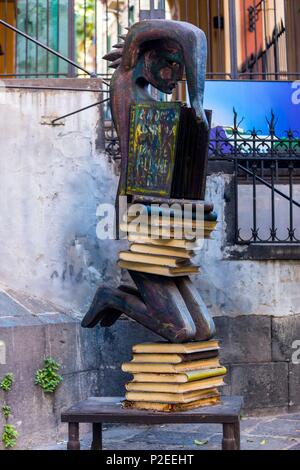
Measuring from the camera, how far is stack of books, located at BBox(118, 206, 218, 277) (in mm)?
5645

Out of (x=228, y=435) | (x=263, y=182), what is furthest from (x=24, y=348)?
(x=263, y=182)

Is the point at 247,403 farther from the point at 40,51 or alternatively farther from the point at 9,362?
the point at 40,51

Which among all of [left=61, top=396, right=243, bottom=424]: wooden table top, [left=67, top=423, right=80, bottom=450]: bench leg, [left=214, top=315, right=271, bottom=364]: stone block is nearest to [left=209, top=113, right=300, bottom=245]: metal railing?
[left=214, top=315, right=271, bottom=364]: stone block

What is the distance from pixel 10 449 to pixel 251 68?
285 inches

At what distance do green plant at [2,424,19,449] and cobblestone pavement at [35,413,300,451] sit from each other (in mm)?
247

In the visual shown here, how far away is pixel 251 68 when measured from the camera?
1196 cm

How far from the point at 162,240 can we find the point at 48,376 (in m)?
1.79

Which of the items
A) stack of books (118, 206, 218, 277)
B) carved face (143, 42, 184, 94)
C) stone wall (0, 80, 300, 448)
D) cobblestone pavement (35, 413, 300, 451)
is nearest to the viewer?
stack of books (118, 206, 218, 277)

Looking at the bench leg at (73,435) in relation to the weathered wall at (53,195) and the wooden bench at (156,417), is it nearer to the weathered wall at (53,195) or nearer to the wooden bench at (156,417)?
the wooden bench at (156,417)

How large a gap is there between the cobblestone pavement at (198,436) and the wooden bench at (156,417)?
924 mm

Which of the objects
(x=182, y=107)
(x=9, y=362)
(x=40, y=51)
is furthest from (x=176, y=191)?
(x=40, y=51)

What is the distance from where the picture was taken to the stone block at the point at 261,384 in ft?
25.1

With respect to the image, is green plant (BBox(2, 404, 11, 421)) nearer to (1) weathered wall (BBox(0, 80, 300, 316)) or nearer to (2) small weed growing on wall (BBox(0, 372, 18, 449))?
(2) small weed growing on wall (BBox(0, 372, 18, 449))

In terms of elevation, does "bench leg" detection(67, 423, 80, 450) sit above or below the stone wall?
below
